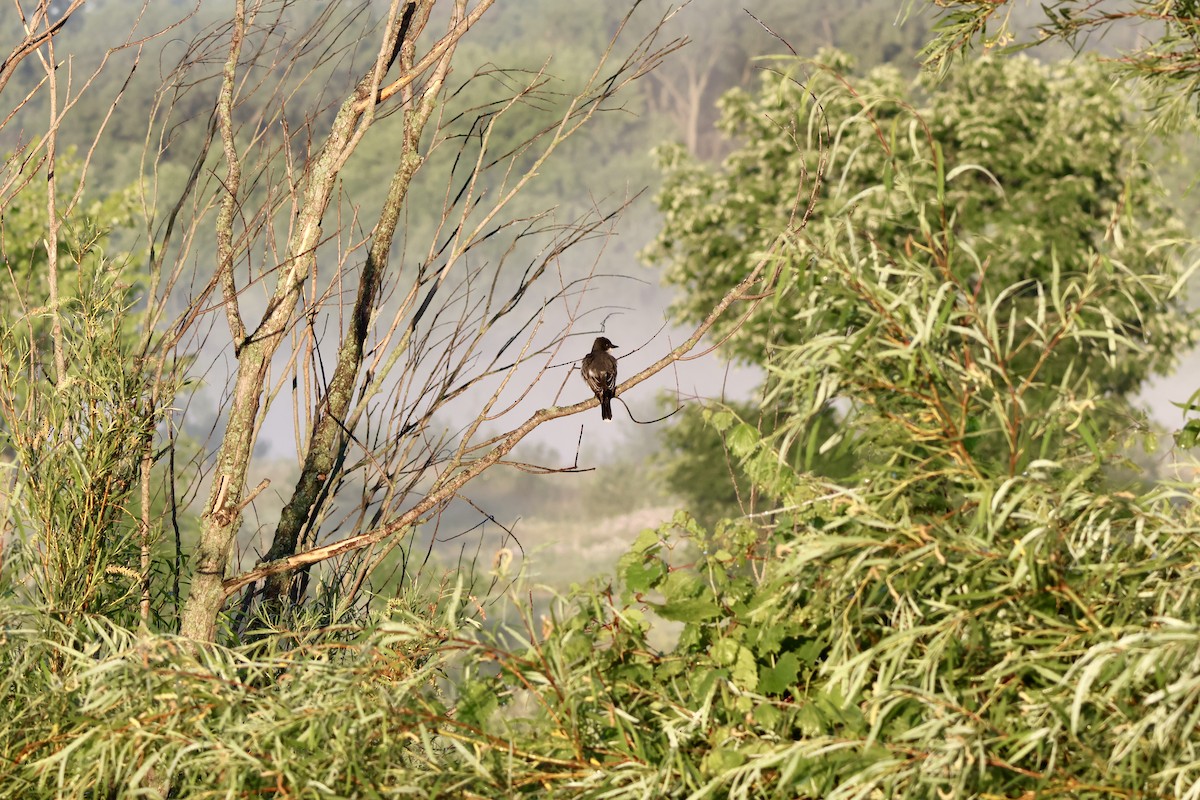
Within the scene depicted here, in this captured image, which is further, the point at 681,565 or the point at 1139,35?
the point at 1139,35

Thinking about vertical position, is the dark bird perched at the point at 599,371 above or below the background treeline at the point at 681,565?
above

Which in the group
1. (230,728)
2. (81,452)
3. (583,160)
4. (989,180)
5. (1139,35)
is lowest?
(230,728)

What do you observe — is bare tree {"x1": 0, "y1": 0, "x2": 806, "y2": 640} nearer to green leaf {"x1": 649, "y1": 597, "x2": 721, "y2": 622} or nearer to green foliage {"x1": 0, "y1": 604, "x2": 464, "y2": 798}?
green foliage {"x1": 0, "y1": 604, "x2": 464, "y2": 798}

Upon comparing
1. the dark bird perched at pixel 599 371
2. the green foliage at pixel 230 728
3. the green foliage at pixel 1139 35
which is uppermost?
the green foliage at pixel 1139 35

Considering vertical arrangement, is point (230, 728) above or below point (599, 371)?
below

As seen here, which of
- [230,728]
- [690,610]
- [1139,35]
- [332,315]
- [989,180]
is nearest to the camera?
[230,728]

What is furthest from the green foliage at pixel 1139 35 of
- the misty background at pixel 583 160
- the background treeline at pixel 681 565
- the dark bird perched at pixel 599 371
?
the misty background at pixel 583 160

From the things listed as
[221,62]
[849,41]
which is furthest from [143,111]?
[221,62]

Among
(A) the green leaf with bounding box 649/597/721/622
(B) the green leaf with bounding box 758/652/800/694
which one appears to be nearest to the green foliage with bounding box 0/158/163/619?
(A) the green leaf with bounding box 649/597/721/622

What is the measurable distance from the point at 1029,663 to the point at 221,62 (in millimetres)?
2903

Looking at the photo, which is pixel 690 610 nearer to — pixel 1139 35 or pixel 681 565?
pixel 681 565

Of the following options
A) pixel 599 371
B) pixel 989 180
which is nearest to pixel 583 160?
pixel 989 180

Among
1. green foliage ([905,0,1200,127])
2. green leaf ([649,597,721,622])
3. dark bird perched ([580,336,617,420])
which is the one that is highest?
green foliage ([905,0,1200,127])

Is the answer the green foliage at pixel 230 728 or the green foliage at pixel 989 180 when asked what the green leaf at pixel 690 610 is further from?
the green foliage at pixel 989 180
